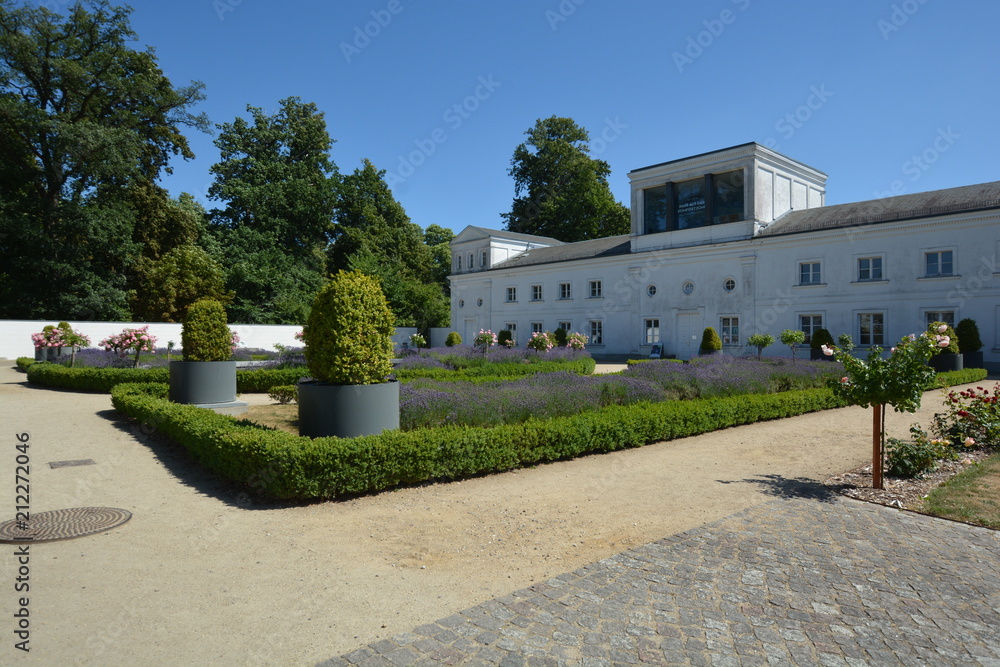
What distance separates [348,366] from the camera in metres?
7.31

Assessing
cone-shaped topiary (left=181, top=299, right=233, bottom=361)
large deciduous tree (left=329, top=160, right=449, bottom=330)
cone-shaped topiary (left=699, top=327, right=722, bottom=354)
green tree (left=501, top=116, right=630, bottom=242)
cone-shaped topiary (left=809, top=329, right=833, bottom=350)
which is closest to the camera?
cone-shaped topiary (left=181, top=299, right=233, bottom=361)

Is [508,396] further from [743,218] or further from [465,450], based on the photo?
[743,218]

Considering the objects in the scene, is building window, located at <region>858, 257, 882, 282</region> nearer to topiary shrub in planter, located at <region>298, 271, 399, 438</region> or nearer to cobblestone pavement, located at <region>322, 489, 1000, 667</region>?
cobblestone pavement, located at <region>322, 489, 1000, 667</region>

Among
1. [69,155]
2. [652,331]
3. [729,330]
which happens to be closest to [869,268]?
[729,330]

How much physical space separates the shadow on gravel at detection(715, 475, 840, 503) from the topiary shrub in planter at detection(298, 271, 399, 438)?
4390mm

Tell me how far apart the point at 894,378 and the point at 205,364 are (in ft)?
38.4

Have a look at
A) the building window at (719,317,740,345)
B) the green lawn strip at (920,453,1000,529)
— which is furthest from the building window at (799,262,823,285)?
the green lawn strip at (920,453,1000,529)

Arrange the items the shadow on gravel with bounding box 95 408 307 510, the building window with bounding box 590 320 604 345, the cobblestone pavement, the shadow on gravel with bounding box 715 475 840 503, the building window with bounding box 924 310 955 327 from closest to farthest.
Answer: the cobblestone pavement < the shadow on gravel with bounding box 95 408 307 510 < the shadow on gravel with bounding box 715 475 840 503 < the building window with bounding box 924 310 955 327 < the building window with bounding box 590 320 604 345

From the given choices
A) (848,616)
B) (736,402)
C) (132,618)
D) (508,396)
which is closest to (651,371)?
(736,402)

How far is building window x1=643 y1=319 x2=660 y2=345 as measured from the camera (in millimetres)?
34562

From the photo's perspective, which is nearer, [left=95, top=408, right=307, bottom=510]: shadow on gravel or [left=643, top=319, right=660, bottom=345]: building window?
[left=95, top=408, right=307, bottom=510]: shadow on gravel

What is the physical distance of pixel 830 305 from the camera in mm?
27641

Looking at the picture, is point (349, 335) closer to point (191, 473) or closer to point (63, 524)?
point (191, 473)

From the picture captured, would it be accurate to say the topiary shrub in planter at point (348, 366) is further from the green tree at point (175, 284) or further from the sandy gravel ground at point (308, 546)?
the green tree at point (175, 284)
